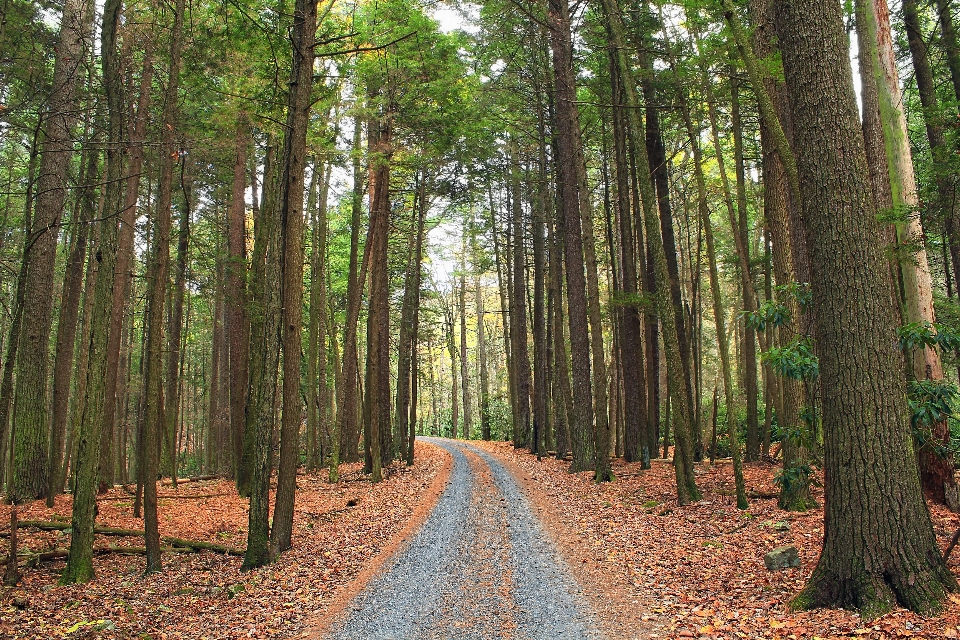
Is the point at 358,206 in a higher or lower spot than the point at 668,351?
higher

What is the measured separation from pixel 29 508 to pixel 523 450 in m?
17.5

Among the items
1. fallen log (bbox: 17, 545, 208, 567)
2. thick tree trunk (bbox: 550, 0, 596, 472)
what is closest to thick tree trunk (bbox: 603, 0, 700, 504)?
thick tree trunk (bbox: 550, 0, 596, 472)

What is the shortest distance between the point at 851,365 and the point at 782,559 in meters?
2.49

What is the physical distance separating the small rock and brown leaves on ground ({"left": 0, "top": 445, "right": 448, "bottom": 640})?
4781mm

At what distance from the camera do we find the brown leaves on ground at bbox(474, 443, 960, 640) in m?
4.59

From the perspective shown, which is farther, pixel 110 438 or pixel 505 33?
pixel 505 33

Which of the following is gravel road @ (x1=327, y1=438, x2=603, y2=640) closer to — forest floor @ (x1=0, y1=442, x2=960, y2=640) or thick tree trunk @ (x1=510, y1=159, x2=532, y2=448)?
forest floor @ (x1=0, y1=442, x2=960, y2=640)

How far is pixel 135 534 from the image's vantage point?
29.4ft

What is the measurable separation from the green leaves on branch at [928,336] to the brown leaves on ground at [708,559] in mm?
2008

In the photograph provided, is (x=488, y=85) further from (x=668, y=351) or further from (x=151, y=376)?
(x=151, y=376)

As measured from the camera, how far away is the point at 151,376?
25.1ft

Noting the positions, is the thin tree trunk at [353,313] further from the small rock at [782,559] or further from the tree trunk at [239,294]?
the small rock at [782,559]

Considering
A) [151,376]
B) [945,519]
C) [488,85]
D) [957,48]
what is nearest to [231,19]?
[151,376]

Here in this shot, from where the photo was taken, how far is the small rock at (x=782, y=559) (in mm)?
6055
